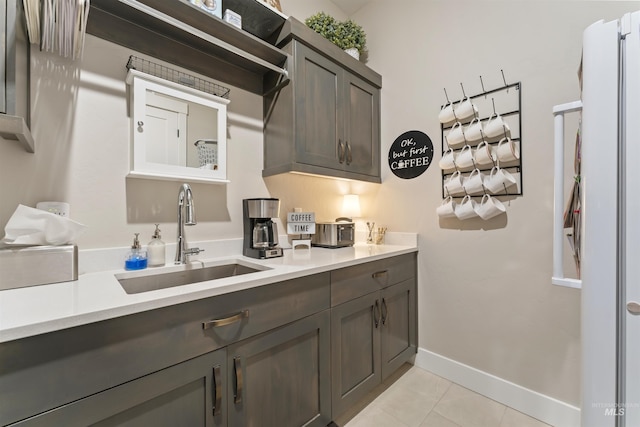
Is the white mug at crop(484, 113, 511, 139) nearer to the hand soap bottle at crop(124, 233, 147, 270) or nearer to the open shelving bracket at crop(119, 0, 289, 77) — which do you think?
the open shelving bracket at crop(119, 0, 289, 77)

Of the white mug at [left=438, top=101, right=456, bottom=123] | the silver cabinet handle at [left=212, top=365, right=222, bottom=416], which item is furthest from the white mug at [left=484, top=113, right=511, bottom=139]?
the silver cabinet handle at [left=212, top=365, right=222, bottom=416]

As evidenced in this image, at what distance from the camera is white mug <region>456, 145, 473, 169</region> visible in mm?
1685

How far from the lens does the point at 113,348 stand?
732 millimetres

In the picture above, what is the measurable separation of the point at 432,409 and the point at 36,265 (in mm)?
1969

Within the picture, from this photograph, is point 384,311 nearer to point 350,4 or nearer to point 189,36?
point 189,36

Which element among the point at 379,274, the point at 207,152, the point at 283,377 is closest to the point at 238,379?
the point at 283,377

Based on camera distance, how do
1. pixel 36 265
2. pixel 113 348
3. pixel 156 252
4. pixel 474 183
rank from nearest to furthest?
pixel 113 348 < pixel 36 265 < pixel 156 252 < pixel 474 183

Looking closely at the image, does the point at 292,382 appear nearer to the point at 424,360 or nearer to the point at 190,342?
the point at 190,342

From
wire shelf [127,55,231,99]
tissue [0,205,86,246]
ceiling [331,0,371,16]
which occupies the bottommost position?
tissue [0,205,86,246]

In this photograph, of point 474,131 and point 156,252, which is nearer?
point 156,252

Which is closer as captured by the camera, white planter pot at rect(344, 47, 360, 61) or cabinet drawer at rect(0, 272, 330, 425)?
cabinet drawer at rect(0, 272, 330, 425)

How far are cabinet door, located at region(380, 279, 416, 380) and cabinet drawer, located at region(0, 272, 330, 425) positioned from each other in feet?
2.97

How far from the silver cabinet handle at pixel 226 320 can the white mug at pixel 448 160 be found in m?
1.53

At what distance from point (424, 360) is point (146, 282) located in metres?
1.87
